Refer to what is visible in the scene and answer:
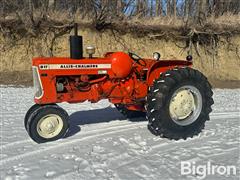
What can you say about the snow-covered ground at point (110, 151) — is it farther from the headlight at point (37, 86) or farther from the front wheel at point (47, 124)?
the headlight at point (37, 86)

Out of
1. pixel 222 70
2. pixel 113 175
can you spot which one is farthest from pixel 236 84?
pixel 113 175

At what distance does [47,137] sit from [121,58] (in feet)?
5.53

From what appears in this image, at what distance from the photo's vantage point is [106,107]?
8.05m

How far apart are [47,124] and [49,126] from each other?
4 centimetres

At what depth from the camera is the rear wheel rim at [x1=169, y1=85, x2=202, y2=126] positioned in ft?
18.5

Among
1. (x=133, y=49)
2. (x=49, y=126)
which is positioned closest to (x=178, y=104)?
(x=49, y=126)

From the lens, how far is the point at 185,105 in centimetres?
574

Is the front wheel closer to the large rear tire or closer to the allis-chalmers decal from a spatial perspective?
the allis-chalmers decal

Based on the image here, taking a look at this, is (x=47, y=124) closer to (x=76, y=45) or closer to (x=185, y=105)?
(x=76, y=45)

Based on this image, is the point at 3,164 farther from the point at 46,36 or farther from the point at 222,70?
the point at 222,70

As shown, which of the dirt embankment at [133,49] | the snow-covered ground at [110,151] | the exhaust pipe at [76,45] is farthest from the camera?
the dirt embankment at [133,49]

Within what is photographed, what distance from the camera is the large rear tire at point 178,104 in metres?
5.32

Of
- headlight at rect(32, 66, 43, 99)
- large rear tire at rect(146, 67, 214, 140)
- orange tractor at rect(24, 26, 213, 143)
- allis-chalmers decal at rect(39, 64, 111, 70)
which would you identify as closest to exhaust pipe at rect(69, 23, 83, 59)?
orange tractor at rect(24, 26, 213, 143)

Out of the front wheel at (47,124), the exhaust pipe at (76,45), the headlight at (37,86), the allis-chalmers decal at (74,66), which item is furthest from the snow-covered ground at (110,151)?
the exhaust pipe at (76,45)
